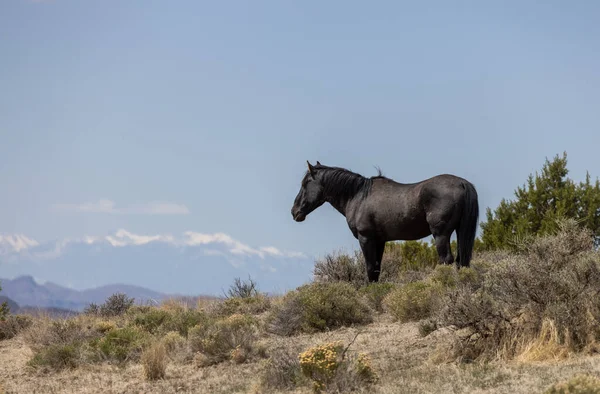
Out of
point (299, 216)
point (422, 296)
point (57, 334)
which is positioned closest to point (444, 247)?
point (422, 296)

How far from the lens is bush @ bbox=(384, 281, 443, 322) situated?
14180 millimetres

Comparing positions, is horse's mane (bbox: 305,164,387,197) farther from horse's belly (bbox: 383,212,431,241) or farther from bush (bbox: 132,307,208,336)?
bush (bbox: 132,307,208,336)

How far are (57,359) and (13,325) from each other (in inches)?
244

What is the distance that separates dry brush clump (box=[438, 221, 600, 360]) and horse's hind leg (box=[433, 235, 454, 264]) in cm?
518

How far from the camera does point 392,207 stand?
17312 millimetres

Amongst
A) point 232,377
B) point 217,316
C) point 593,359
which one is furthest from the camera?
point 217,316

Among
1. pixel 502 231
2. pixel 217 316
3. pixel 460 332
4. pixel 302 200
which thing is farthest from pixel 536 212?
pixel 460 332

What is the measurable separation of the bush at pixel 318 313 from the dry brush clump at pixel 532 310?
3.81 meters

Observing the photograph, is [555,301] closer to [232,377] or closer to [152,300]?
[232,377]

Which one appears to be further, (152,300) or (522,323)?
(152,300)

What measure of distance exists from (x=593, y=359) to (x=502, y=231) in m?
20.4

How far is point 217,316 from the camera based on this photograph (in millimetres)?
17812

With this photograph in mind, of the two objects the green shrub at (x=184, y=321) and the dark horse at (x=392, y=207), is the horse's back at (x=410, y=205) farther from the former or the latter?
the green shrub at (x=184, y=321)

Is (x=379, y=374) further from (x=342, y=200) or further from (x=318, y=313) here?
(x=342, y=200)
